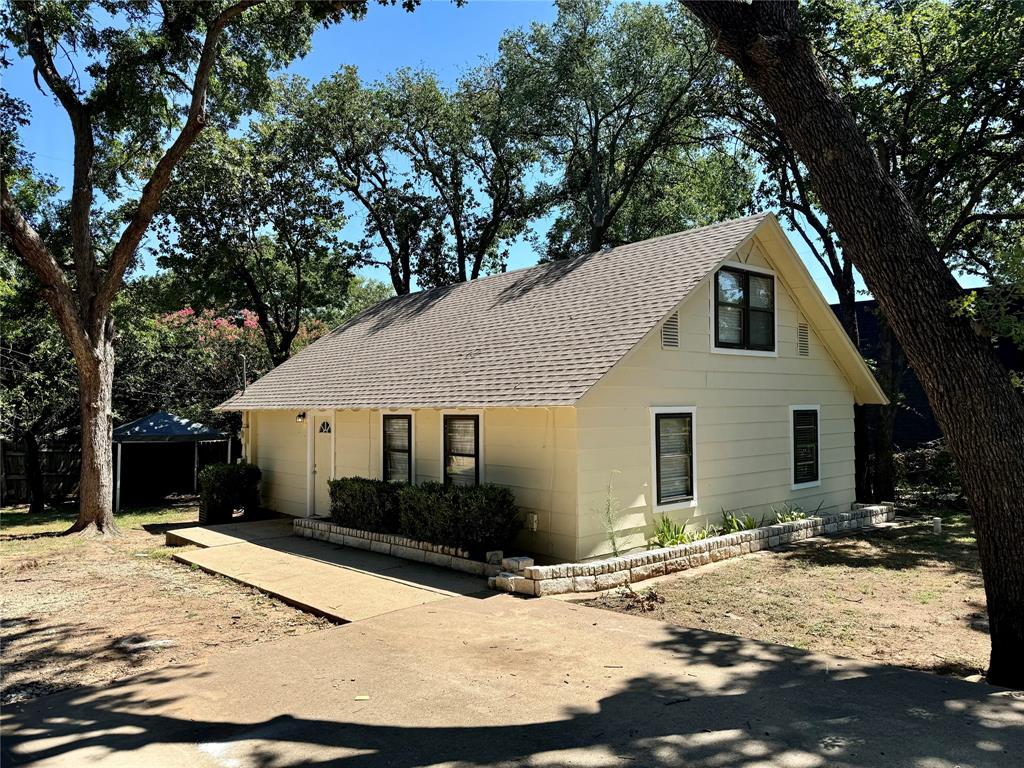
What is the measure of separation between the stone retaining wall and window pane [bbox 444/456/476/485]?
7.72ft

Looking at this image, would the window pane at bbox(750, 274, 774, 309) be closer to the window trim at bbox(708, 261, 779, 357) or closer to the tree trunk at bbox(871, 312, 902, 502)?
the window trim at bbox(708, 261, 779, 357)

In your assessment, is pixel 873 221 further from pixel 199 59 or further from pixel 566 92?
pixel 566 92

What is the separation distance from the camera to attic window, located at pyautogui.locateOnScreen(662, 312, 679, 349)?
414 inches

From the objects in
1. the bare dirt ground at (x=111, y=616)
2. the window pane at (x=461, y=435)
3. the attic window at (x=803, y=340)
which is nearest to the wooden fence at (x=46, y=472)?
the bare dirt ground at (x=111, y=616)

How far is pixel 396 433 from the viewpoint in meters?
12.4

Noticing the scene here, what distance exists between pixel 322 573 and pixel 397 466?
3.08 meters

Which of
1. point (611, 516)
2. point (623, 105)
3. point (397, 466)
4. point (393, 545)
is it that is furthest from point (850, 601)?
point (623, 105)

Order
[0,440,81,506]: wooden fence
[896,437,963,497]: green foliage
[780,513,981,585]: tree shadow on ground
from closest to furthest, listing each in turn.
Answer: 1. [780,513,981,585]: tree shadow on ground
2. [896,437,963,497]: green foliage
3. [0,440,81,506]: wooden fence

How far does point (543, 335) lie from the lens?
11523 millimetres

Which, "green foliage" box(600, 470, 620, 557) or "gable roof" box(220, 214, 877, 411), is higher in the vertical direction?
"gable roof" box(220, 214, 877, 411)

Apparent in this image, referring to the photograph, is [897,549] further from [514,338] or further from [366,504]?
[366,504]

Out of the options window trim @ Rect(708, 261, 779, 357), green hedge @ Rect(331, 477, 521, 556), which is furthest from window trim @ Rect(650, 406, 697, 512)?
green hedge @ Rect(331, 477, 521, 556)

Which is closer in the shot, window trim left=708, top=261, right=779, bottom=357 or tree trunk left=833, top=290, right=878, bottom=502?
window trim left=708, top=261, right=779, bottom=357

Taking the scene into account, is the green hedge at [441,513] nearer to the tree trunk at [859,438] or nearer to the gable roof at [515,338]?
the gable roof at [515,338]
